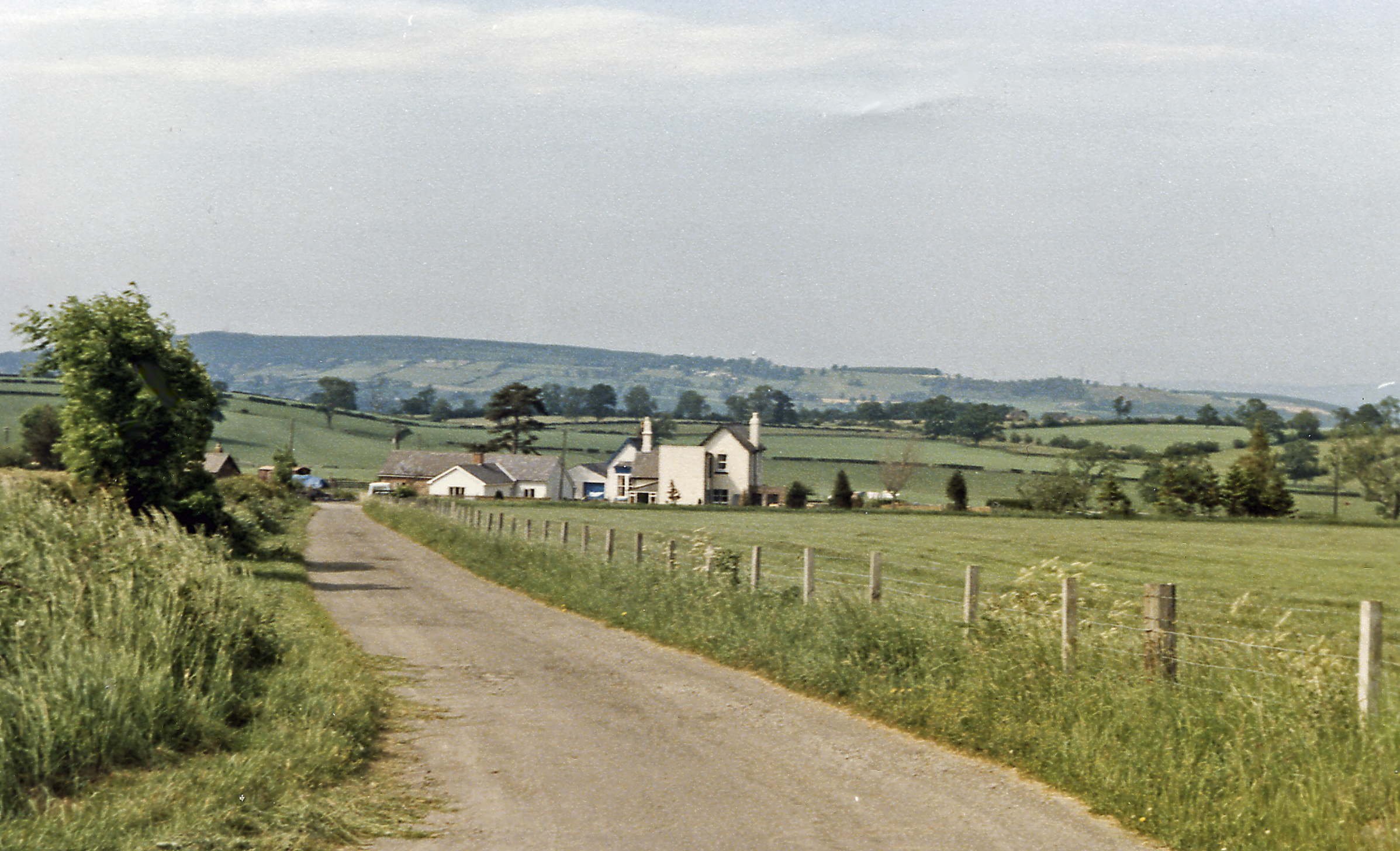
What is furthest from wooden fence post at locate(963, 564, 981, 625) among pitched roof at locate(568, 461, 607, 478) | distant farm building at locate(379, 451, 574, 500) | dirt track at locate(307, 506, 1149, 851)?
pitched roof at locate(568, 461, 607, 478)

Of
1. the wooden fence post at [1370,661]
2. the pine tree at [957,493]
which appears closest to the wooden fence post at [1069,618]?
the wooden fence post at [1370,661]

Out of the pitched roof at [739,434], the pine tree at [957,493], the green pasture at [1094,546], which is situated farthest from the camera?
the pitched roof at [739,434]

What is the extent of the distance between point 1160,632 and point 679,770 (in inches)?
160

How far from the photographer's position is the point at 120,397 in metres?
27.0

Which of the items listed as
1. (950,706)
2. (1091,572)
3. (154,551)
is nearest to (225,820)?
(154,551)

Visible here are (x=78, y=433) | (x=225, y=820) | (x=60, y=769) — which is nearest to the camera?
(x=225, y=820)

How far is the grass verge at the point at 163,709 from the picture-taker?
7.18m

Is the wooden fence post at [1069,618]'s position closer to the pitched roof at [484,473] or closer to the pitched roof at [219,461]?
the pitched roof at [219,461]

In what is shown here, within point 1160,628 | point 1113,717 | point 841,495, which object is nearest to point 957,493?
point 841,495

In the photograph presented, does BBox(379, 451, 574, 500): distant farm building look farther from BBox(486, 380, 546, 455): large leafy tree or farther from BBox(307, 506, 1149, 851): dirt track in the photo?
BBox(307, 506, 1149, 851): dirt track

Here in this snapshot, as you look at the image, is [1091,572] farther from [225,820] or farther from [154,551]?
[225,820]

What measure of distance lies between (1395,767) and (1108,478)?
84.3 metres

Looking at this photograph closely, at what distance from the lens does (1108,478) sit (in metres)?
88.2

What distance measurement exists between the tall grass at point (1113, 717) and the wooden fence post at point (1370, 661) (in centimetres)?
12
